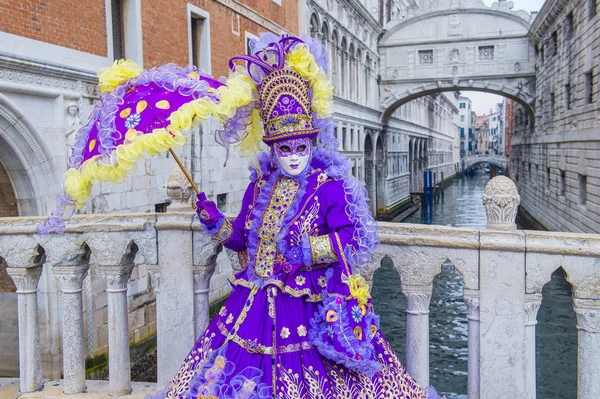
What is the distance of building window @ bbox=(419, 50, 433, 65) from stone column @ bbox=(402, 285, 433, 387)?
2357 centimetres

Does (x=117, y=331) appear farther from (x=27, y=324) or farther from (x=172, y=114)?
(x=172, y=114)

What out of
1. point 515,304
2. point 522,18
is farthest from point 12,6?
point 522,18

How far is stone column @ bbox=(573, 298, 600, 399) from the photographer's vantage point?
2.74 meters

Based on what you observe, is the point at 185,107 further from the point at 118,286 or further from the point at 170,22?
the point at 170,22

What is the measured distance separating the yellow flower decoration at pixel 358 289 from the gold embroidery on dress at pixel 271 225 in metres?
0.39

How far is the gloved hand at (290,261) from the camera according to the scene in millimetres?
2596

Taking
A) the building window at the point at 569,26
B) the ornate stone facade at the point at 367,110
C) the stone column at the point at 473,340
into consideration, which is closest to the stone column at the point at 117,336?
the stone column at the point at 473,340

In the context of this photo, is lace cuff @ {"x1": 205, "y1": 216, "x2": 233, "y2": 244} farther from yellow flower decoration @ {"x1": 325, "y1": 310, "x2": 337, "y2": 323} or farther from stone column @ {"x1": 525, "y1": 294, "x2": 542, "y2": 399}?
stone column @ {"x1": 525, "y1": 294, "x2": 542, "y2": 399}

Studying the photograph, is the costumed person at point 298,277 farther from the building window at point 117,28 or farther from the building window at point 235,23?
the building window at point 235,23

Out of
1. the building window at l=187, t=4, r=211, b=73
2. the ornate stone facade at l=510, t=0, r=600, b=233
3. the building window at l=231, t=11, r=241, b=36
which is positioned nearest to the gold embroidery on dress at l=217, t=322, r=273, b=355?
the building window at l=187, t=4, r=211, b=73

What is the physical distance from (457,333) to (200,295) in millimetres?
6754

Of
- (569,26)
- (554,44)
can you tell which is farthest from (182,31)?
(554,44)

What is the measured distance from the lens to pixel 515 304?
2910 mm

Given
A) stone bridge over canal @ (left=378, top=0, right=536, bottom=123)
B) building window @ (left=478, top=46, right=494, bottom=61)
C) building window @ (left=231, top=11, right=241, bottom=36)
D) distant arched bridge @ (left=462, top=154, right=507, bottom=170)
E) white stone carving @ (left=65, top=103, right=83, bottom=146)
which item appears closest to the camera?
white stone carving @ (left=65, top=103, right=83, bottom=146)
